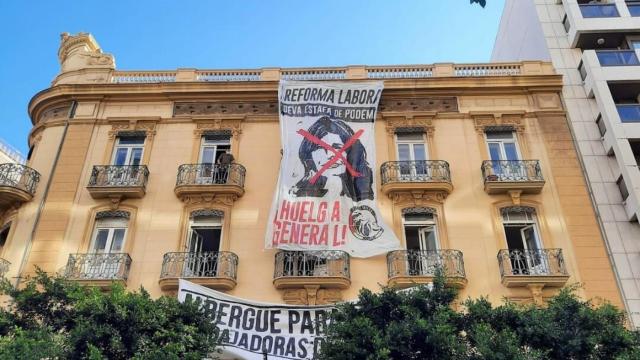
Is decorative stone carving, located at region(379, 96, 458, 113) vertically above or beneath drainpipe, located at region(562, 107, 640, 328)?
above

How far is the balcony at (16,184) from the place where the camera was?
48.1ft

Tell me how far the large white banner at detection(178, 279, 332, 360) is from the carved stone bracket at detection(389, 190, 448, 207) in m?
3.86

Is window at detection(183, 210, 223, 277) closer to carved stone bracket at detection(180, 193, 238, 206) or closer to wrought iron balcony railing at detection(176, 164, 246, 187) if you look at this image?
carved stone bracket at detection(180, 193, 238, 206)

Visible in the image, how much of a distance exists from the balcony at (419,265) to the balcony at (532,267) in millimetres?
1082

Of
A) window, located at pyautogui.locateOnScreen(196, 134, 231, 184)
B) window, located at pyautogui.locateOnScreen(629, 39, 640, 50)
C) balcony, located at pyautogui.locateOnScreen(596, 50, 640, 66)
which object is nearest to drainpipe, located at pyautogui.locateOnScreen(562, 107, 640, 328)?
balcony, located at pyautogui.locateOnScreen(596, 50, 640, 66)

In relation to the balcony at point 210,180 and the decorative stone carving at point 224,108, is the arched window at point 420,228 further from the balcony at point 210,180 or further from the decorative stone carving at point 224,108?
the decorative stone carving at point 224,108

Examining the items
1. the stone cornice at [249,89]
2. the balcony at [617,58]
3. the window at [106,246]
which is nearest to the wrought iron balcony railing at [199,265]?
the window at [106,246]

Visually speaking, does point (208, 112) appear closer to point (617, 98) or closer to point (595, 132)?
point (595, 132)

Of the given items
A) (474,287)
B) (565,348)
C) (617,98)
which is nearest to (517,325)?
(565,348)

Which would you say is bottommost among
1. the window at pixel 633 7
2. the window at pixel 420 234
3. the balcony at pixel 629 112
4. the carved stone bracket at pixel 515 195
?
the window at pixel 420 234

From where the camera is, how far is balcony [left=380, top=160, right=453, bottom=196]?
14.6 meters

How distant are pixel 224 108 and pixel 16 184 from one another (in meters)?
6.36

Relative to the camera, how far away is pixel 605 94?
15.4 meters

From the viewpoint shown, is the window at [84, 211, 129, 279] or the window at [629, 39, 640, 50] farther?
the window at [629, 39, 640, 50]
